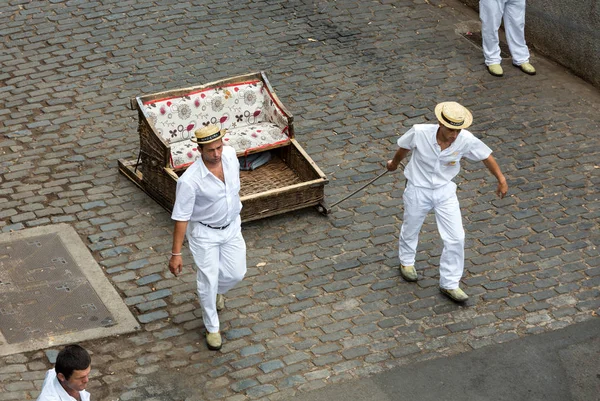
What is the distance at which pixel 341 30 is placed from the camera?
14.6 meters

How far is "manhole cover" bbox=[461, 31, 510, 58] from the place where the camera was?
47.5 feet

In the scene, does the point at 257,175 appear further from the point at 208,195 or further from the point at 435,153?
the point at 208,195

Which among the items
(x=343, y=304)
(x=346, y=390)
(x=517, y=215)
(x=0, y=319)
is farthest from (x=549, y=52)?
(x=0, y=319)

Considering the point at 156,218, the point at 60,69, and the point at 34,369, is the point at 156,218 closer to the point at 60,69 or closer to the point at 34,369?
the point at 34,369

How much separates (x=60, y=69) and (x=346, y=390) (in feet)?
22.4

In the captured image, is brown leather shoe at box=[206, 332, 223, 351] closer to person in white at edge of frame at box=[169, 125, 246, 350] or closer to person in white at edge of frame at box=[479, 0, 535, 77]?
person in white at edge of frame at box=[169, 125, 246, 350]

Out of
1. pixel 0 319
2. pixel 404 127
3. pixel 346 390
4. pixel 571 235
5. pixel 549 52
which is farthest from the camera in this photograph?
pixel 549 52

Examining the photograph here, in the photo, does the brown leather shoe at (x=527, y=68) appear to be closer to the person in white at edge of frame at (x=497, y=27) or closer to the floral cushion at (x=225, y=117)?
the person in white at edge of frame at (x=497, y=27)

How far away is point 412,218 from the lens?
9.63 metres

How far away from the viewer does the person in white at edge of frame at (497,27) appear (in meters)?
13.8

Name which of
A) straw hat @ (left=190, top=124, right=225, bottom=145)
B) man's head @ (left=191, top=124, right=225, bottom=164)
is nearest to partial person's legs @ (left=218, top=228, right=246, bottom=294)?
man's head @ (left=191, top=124, right=225, bottom=164)

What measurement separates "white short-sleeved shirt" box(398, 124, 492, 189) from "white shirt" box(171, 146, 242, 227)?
1.76 meters

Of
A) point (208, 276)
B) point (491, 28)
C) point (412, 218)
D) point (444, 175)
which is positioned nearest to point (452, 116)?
point (444, 175)

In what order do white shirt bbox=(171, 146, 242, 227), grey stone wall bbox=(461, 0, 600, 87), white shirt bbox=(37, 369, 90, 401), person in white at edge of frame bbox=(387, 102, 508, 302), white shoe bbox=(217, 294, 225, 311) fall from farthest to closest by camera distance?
grey stone wall bbox=(461, 0, 600, 87), white shoe bbox=(217, 294, 225, 311), person in white at edge of frame bbox=(387, 102, 508, 302), white shirt bbox=(171, 146, 242, 227), white shirt bbox=(37, 369, 90, 401)
